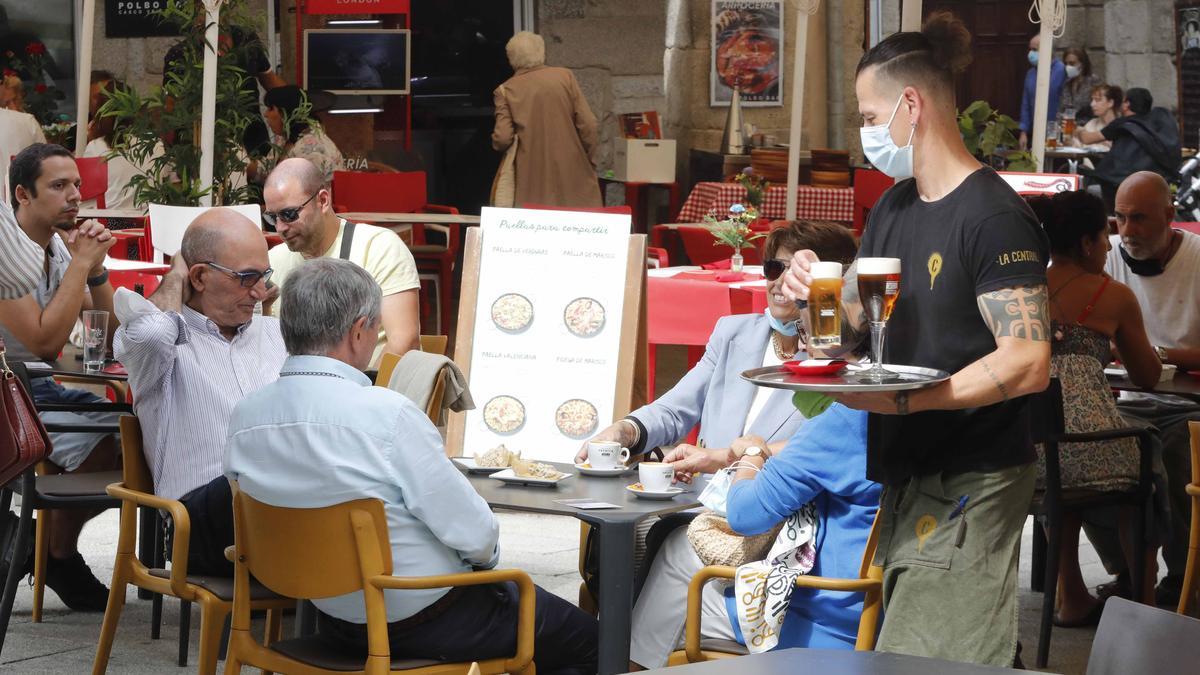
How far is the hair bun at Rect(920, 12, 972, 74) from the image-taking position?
110 inches

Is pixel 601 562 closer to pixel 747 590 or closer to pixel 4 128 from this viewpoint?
pixel 747 590

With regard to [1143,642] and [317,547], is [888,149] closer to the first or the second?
[1143,642]

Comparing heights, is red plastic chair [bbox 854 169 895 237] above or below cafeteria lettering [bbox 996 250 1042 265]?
above

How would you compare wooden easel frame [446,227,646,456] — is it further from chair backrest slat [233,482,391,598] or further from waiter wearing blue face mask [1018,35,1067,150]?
waiter wearing blue face mask [1018,35,1067,150]

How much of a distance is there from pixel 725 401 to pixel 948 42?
165cm

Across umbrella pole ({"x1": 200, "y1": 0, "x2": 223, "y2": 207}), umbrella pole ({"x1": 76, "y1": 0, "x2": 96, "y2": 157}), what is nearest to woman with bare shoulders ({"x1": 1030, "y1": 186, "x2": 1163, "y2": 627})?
umbrella pole ({"x1": 200, "y1": 0, "x2": 223, "y2": 207})

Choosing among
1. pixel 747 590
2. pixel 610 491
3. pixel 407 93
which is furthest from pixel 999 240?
pixel 407 93

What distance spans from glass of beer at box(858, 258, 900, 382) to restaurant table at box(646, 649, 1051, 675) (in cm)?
63

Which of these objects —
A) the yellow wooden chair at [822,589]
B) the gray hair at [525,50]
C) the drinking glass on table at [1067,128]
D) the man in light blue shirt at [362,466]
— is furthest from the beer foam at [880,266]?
the drinking glass on table at [1067,128]

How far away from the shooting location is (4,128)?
9922 millimetres

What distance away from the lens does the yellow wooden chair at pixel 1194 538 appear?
14.1ft

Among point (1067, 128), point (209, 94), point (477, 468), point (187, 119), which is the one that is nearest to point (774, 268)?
point (477, 468)

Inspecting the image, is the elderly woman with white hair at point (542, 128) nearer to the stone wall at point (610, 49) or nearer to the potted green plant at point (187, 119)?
the potted green plant at point (187, 119)

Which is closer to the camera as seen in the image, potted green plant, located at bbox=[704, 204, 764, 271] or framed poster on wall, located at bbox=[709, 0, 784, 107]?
potted green plant, located at bbox=[704, 204, 764, 271]
